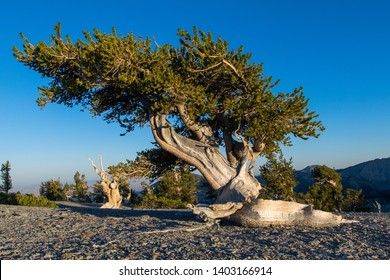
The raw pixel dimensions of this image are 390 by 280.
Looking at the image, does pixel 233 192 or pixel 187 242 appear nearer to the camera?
pixel 187 242

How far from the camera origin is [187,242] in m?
8.31

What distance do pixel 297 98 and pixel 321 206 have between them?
78.2 feet

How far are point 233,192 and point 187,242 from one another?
450 centimetres

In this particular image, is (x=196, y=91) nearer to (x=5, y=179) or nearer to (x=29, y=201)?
(x=29, y=201)

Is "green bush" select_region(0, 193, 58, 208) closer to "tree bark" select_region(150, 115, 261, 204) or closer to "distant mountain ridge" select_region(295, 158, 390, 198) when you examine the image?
"tree bark" select_region(150, 115, 261, 204)

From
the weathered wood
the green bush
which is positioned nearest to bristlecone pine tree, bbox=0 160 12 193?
the green bush

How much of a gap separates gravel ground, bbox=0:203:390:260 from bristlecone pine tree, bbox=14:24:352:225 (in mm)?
1846

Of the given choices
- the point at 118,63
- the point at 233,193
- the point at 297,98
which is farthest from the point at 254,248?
the point at 118,63

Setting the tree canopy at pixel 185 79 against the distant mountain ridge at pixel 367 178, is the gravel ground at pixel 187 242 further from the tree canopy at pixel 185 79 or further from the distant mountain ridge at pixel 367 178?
the distant mountain ridge at pixel 367 178

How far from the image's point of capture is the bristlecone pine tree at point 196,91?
471 inches

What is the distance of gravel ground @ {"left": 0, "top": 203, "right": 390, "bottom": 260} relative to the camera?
7098 mm

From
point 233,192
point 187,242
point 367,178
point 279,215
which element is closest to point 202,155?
point 233,192

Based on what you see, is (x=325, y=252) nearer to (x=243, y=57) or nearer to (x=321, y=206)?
(x=243, y=57)

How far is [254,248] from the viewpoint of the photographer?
24.8ft
